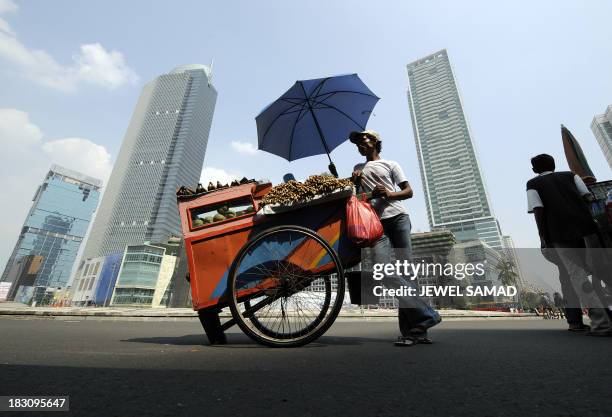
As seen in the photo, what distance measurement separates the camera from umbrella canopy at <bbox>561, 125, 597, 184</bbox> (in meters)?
5.09

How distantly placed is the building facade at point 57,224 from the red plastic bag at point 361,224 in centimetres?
20513

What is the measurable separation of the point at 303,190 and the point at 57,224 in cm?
20844

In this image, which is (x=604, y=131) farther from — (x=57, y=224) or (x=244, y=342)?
(x=57, y=224)

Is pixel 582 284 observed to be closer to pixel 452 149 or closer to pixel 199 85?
pixel 452 149

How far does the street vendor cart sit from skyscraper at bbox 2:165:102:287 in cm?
20410

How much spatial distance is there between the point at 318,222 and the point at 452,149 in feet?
506

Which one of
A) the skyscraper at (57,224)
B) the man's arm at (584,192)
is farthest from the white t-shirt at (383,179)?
the skyscraper at (57,224)

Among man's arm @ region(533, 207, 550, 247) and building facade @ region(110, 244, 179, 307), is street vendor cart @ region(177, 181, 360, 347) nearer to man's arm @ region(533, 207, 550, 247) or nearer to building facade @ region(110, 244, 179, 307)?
man's arm @ region(533, 207, 550, 247)

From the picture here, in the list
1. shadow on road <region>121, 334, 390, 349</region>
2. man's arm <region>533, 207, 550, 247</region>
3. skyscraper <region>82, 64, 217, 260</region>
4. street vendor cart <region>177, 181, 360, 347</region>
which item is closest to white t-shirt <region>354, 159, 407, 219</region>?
street vendor cart <region>177, 181, 360, 347</region>

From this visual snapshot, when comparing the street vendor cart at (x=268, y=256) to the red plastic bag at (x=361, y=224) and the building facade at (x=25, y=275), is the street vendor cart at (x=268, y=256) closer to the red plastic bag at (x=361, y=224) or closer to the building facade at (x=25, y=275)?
the red plastic bag at (x=361, y=224)

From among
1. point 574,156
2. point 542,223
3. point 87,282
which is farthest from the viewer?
point 87,282

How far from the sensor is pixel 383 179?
321cm

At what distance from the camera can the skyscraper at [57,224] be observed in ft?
513

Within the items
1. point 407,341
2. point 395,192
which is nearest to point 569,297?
point 407,341
